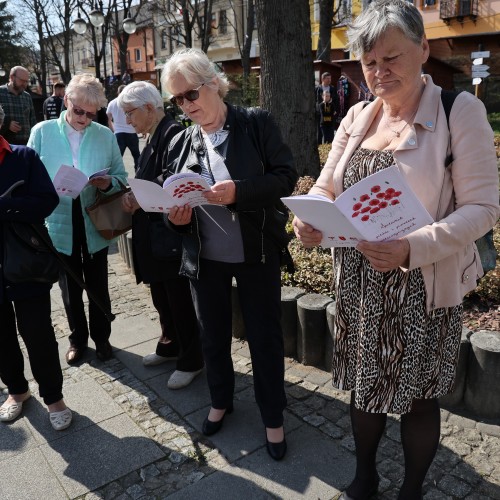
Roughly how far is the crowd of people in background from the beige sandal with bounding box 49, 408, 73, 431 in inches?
0.4

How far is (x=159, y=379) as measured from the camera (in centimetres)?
363

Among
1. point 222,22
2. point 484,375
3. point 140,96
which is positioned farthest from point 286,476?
point 222,22

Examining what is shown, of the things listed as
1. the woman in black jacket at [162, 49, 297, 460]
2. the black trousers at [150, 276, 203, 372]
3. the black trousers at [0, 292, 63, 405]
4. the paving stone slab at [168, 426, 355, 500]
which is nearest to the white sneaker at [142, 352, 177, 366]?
the black trousers at [150, 276, 203, 372]

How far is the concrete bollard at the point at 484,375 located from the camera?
288cm

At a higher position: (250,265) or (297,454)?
(250,265)

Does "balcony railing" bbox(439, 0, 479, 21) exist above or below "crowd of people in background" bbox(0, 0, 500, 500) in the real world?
above

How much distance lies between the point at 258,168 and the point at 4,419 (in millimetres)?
2212

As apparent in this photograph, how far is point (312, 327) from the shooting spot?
3549 millimetres

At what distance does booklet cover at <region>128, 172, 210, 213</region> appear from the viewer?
2170 mm

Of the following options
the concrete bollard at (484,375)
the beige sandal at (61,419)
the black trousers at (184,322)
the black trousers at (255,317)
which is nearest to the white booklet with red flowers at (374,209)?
the black trousers at (255,317)

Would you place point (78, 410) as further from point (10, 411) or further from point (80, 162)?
point (80, 162)

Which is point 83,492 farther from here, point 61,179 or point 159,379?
point 61,179

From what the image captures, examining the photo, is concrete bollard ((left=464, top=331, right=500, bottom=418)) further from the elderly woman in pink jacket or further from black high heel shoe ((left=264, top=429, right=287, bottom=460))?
black high heel shoe ((left=264, top=429, right=287, bottom=460))

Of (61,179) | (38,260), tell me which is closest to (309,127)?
(61,179)
